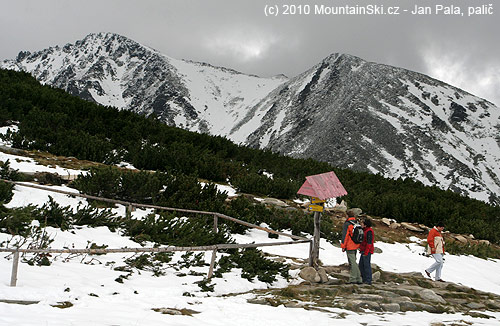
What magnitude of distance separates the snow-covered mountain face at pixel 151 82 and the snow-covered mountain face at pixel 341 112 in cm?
48

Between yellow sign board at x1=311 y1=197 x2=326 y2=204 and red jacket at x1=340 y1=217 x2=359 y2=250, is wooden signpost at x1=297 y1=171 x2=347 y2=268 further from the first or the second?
red jacket at x1=340 y1=217 x2=359 y2=250

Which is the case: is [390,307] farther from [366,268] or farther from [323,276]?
[366,268]

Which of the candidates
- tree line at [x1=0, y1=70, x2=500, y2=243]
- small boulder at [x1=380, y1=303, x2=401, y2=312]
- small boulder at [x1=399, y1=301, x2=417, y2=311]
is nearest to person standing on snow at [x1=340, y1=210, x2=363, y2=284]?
small boulder at [x1=399, y1=301, x2=417, y2=311]

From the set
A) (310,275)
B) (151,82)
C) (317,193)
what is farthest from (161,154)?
(151,82)

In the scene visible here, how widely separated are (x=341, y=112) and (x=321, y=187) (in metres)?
64.0

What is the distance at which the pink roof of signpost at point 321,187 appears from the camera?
731cm

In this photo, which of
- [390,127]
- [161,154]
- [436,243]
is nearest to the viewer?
[436,243]

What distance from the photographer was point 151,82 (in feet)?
413

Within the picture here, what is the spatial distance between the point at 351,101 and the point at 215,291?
231 ft

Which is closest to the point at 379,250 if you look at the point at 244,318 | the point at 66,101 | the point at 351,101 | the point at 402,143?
the point at 244,318

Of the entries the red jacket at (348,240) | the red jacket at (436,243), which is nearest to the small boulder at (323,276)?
the red jacket at (348,240)

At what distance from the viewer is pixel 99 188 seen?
28.4 feet

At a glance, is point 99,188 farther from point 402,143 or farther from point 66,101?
point 402,143

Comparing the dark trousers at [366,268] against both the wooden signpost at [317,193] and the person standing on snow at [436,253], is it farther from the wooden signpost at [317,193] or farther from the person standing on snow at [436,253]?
the person standing on snow at [436,253]
